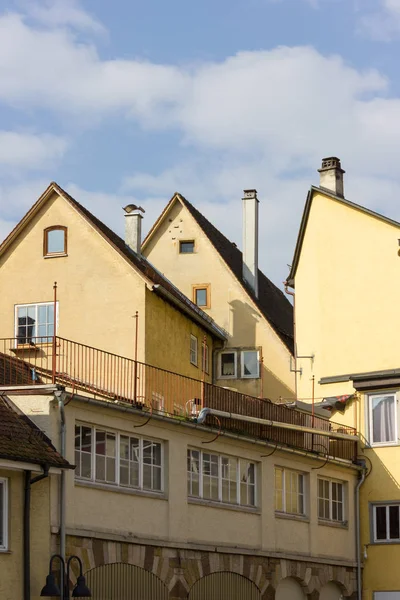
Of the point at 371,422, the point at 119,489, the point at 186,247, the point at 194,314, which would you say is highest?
the point at 186,247

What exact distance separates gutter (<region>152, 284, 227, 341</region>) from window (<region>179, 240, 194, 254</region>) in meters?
3.43

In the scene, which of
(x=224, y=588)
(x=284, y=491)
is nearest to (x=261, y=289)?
(x=284, y=491)

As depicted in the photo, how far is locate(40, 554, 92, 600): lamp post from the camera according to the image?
24578 millimetres

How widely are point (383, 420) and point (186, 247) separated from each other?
50.2ft

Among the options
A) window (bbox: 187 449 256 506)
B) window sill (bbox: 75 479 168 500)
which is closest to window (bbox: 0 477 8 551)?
window sill (bbox: 75 479 168 500)

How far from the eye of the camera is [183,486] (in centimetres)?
3052

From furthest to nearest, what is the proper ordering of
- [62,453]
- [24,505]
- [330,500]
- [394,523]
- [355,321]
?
1. [355,321]
2. [394,523]
3. [330,500]
4. [62,453]
5. [24,505]

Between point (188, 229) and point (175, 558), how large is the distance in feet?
78.3

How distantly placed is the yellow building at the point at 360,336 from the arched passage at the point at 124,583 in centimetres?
1124

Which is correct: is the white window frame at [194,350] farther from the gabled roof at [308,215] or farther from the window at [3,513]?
the window at [3,513]

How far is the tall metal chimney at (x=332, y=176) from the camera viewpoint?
43.8 m

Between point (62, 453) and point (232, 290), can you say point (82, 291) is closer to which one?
point (232, 290)

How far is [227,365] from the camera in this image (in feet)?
164

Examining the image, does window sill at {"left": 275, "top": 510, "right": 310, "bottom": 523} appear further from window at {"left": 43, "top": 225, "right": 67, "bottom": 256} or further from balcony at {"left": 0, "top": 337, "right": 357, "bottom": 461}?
window at {"left": 43, "top": 225, "right": 67, "bottom": 256}
